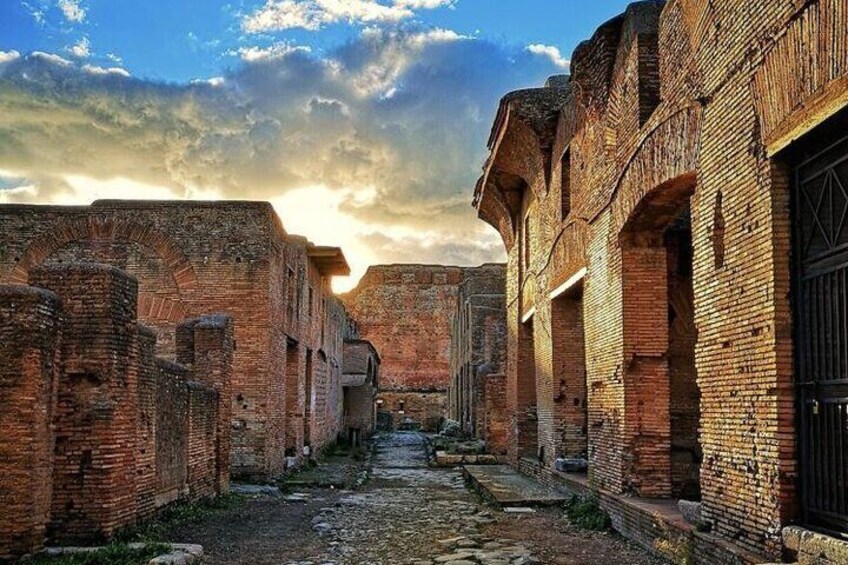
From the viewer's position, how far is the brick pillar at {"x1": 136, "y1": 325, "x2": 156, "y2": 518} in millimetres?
9422

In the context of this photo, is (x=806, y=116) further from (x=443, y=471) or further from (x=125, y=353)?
(x=443, y=471)

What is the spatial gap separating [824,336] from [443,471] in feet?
50.8

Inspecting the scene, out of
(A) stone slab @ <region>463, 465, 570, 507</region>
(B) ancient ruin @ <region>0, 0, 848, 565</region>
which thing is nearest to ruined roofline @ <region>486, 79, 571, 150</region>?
(B) ancient ruin @ <region>0, 0, 848, 565</region>

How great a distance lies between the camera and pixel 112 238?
1650cm

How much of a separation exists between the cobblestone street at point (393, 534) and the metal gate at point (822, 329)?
9.01 ft

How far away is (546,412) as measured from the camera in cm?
1562

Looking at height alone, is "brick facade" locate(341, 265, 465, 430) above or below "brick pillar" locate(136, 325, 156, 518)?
above

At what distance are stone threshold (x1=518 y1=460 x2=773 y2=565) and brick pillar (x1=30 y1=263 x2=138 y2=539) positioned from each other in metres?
5.43

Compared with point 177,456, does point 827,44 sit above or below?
above

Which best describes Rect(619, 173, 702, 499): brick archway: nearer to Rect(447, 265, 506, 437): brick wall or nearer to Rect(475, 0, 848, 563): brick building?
Rect(475, 0, 848, 563): brick building

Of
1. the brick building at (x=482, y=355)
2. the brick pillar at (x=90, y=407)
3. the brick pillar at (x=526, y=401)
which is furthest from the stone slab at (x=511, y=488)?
the brick pillar at (x=90, y=407)

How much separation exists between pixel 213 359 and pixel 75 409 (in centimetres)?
511

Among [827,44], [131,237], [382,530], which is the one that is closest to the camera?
[827,44]

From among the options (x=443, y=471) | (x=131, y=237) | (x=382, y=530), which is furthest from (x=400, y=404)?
(x=382, y=530)
